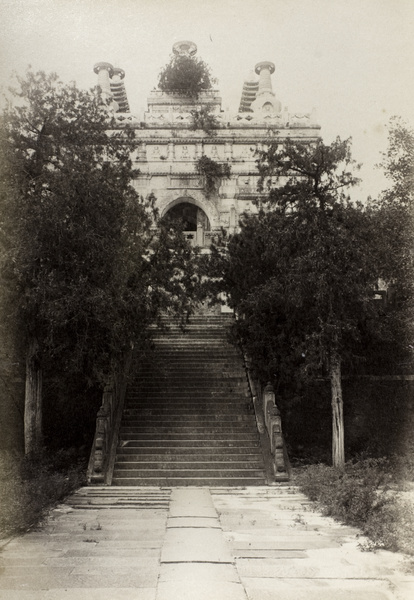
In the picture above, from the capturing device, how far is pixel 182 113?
26109mm

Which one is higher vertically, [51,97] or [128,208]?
[51,97]

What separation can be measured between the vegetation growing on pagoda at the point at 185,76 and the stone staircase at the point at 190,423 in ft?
53.4

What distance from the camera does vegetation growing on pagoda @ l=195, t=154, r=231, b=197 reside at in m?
24.8

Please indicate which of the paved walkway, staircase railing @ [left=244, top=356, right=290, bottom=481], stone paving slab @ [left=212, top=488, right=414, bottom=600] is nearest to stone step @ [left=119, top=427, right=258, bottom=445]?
staircase railing @ [left=244, top=356, right=290, bottom=481]

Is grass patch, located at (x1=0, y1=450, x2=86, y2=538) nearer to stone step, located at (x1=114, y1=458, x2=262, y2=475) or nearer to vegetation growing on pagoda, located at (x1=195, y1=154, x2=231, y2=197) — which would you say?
stone step, located at (x1=114, y1=458, x2=262, y2=475)

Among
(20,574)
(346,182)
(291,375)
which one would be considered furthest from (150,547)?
(346,182)

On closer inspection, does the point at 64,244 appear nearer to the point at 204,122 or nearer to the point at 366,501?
the point at 366,501

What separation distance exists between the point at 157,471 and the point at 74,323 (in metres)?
3.32

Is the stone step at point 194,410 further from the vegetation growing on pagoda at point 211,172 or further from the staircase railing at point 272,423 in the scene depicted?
the vegetation growing on pagoda at point 211,172

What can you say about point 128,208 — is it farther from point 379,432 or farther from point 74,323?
point 379,432

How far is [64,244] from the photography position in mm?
11273

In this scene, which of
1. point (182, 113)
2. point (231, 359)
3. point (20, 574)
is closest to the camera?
point (20, 574)

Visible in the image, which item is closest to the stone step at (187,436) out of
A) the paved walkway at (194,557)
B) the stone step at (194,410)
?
the stone step at (194,410)

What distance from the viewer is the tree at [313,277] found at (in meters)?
11.8
